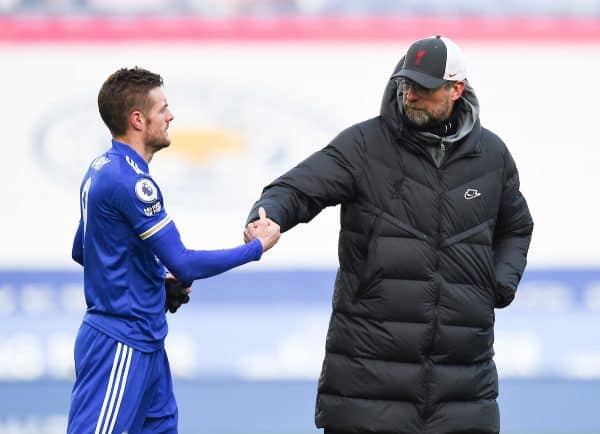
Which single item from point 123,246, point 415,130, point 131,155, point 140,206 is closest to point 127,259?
point 123,246

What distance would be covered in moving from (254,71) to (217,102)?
0.28 metres

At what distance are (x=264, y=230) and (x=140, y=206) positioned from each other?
36cm

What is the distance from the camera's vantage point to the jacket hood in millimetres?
4016

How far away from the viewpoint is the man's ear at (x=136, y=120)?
4.04 m

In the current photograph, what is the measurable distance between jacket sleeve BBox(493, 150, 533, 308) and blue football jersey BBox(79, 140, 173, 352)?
1.00 metres

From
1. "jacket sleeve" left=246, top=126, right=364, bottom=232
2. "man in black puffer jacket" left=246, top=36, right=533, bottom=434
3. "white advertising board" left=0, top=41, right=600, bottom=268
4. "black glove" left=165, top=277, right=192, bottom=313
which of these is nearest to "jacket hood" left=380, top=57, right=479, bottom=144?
"man in black puffer jacket" left=246, top=36, right=533, bottom=434

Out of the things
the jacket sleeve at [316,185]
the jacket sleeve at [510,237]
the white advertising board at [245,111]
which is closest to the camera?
the jacket sleeve at [316,185]

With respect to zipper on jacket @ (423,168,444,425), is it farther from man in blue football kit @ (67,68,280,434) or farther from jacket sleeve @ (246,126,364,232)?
man in blue football kit @ (67,68,280,434)

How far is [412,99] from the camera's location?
13.2 feet

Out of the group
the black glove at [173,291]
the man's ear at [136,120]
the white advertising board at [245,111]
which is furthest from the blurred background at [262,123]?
the man's ear at [136,120]

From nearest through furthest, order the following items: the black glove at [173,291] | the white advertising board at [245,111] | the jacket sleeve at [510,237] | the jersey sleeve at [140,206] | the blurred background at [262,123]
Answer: the jersey sleeve at [140,206] → the jacket sleeve at [510,237] → the black glove at [173,291] → the blurred background at [262,123] → the white advertising board at [245,111]

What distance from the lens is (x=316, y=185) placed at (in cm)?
404

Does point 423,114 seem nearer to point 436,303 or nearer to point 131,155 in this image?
point 436,303

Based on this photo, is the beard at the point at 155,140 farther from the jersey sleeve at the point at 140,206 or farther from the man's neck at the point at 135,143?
the jersey sleeve at the point at 140,206
